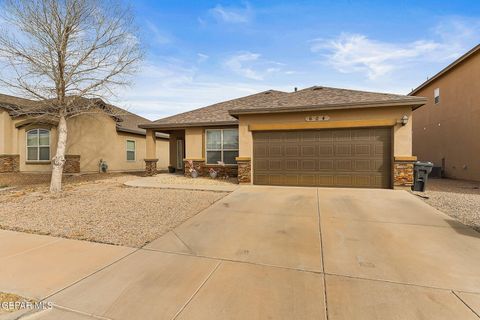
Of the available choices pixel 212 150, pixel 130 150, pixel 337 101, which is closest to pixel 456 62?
pixel 337 101

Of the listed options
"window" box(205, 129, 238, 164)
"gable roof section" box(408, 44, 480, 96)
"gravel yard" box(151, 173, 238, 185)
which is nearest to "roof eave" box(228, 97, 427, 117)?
"window" box(205, 129, 238, 164)

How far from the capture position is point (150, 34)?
10.7 meters

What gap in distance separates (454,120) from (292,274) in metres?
16.0

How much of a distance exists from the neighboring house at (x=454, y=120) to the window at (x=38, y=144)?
80.8ft

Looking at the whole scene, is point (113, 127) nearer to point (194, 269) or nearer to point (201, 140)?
point (201, 140)

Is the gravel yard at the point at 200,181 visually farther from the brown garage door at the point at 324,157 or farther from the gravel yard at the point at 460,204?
the gravel yard at the point at 460,204

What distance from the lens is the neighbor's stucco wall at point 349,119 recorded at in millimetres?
8984

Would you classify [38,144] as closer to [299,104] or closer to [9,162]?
[9,162]

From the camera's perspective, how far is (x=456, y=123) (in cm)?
1351

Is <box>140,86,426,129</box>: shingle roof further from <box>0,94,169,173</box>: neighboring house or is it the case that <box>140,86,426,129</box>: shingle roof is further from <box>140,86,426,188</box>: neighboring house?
<box>0,94,169,173</box>: neighboring house

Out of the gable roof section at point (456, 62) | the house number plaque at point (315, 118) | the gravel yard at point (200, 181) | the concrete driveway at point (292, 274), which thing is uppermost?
the gable roof section at point (456, 62)

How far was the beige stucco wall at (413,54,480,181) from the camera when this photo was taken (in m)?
12.0

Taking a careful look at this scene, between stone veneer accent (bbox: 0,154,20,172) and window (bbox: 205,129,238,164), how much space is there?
1307cm

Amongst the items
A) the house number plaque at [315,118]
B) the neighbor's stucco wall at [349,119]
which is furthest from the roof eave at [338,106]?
the house number plaque at [315,118]
